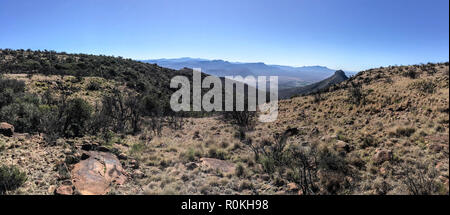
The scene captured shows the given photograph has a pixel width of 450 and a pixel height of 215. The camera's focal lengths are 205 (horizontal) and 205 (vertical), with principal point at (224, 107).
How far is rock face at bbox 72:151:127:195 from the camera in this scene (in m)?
4.90

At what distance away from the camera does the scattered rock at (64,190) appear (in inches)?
175

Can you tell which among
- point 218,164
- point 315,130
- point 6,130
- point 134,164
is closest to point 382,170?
point 218,164

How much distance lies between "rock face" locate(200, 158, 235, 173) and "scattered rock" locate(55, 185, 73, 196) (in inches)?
152

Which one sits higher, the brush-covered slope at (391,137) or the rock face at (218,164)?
the brush-covered slope at (391,137)

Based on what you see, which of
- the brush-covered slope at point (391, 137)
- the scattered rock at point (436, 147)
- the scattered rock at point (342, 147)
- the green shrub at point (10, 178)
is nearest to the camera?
the green shrub at point (10, 178)

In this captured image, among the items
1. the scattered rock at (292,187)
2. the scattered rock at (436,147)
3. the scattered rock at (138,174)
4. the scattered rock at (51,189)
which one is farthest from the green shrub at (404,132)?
the scattered rock at (51,189)

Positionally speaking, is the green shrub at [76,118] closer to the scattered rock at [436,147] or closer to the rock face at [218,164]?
the rock face at [218,164]

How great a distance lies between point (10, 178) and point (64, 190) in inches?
46.0

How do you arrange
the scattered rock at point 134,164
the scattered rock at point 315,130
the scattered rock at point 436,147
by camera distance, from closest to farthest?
the scattered rock at point 436,147, the scattered rock at point 134,164, the scattered rock at point 315,130

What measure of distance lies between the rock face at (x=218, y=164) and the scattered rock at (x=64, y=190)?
12.7 feet
